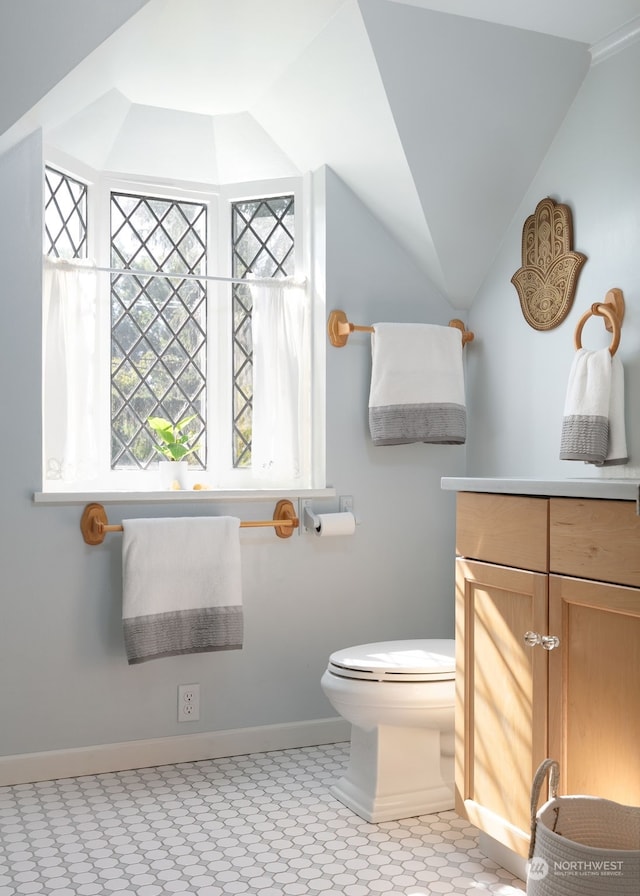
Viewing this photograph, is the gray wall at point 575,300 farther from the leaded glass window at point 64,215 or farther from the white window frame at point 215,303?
the leaded glass window at point 64,215

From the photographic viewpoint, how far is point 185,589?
108 inches

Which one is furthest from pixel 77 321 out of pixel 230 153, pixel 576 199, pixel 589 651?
pixel 589 651

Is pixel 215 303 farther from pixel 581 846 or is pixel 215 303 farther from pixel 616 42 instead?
pixel 581 846

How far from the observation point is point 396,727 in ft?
7.89

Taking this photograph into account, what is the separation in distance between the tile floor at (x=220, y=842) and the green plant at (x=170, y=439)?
3.33 ft

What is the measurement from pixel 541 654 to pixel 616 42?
173 centimetres

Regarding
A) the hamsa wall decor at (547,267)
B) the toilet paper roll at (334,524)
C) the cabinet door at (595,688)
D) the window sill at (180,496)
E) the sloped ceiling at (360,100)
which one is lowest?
the cabinet door at (595,688)

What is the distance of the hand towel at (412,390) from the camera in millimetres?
2971

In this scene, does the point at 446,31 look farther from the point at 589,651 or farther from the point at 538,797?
the point at 538,797

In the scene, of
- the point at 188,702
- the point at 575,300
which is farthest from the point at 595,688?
the point at 188,702


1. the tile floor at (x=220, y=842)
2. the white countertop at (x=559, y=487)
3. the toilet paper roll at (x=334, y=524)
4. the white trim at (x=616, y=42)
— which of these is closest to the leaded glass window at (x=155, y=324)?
the toilet paper roll at (x=334, y=524)

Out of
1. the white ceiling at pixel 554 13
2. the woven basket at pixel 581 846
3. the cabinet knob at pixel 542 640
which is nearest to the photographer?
A: the woven basket at pixel 581 846

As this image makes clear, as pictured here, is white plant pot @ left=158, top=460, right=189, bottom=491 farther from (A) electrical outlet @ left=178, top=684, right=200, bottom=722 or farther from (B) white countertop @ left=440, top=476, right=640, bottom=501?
(B) white countertop @ left=440, top=476, right=640, bottom=501

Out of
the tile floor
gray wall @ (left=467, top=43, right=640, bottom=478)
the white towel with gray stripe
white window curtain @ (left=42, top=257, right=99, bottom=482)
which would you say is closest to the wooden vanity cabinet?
the tile floor
